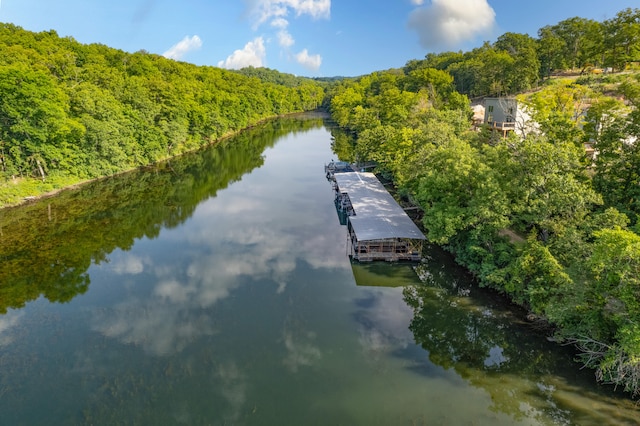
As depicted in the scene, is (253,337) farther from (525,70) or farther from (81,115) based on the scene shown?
(525,70)

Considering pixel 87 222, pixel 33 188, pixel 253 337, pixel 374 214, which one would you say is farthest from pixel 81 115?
pixel 253 337

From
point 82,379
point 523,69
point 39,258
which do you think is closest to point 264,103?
point 523,69

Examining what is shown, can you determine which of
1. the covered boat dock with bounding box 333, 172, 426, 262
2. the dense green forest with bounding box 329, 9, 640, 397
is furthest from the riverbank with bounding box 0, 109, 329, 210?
the dense green forest with bounding box 329, 9, 640, 397

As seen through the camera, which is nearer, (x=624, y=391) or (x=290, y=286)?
(x=624, y=391)

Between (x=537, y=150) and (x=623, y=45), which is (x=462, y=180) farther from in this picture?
(x=623, y=45)

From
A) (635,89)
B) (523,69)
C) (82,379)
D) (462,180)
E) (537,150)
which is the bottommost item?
(82,379)

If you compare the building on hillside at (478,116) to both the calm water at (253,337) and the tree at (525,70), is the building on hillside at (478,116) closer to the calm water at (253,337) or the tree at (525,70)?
the tree at (525,70)
